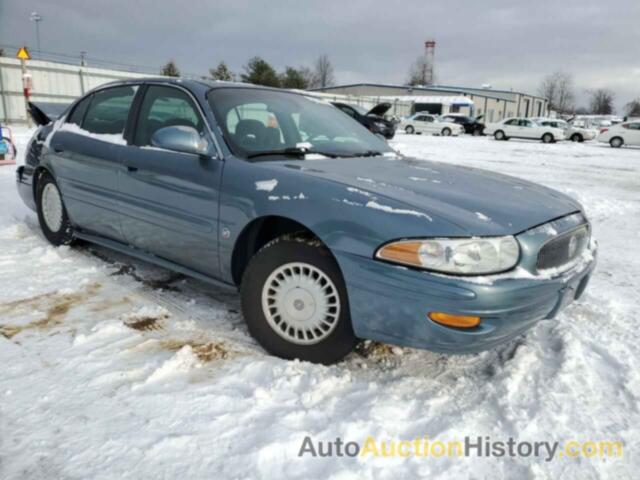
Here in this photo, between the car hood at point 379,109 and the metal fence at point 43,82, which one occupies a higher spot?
the metal fence at point 43,82

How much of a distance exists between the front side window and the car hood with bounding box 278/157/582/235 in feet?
2.67

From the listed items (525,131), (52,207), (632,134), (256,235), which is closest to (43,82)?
(52,207)

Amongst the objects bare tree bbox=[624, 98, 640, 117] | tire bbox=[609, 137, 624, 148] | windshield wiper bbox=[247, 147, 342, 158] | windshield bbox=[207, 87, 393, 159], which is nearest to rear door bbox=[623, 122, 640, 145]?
tire bbox=[609, 137, 624, 148]

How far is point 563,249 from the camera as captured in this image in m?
2.58

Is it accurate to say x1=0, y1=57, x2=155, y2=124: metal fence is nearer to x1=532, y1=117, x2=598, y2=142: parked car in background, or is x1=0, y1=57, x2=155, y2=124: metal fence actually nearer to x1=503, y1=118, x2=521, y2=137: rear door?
x1=503, y1=118, x2=521, y2=137: rear door

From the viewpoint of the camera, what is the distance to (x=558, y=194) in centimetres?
316

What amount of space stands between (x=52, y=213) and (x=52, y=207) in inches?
2.1

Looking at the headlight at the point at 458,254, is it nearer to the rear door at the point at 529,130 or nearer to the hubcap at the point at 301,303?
the hubcap at the point at 301,303

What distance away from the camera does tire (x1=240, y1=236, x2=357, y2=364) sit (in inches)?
99.9

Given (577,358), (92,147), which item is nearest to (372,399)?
(577,358)

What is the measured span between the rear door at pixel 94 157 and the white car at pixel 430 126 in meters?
28.6

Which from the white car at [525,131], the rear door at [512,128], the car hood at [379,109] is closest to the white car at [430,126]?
the white car at [525,131]

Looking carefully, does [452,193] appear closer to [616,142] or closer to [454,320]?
[454,320]

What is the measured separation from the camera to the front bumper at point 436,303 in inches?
85.6
